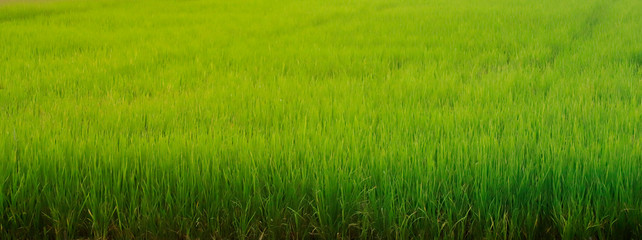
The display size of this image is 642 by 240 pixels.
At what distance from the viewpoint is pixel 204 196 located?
178 centimetres

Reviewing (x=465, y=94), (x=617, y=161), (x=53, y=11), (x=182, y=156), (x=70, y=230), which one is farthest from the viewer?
(x=53, y=11)

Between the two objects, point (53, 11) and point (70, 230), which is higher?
point (53, 11)

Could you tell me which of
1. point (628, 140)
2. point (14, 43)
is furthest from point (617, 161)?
point (14, 43)

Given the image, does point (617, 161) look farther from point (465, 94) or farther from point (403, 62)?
point (403, 62)

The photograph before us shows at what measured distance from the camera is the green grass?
5.46 feet

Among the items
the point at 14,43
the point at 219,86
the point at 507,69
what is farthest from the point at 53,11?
the point at 507,69

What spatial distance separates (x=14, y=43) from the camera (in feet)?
18.5

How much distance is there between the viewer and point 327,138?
2.10 m

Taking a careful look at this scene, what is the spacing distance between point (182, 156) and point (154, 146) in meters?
0.19

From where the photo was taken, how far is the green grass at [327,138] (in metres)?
1.66

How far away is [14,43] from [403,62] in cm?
373

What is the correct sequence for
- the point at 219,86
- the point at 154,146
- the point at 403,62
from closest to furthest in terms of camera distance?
the point at 154,146 → the point at 219,86 → the point at 403,62

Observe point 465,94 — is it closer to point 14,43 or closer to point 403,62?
point 403,62

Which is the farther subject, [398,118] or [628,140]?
[398,118]
